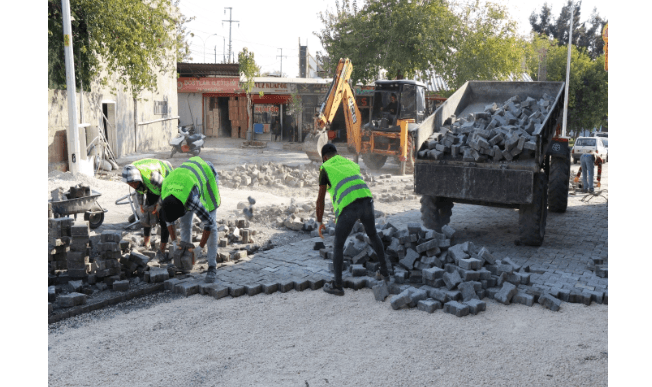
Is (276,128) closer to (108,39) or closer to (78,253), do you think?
(108,39)

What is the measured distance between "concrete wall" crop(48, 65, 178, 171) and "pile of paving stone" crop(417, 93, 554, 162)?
10.2 meters

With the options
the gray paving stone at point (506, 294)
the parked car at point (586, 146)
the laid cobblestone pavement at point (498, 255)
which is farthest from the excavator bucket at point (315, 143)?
the parked car at point (586, 146)

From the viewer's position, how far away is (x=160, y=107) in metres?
24.2

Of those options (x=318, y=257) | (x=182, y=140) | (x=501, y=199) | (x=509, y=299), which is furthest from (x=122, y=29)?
(x=509, y=299)

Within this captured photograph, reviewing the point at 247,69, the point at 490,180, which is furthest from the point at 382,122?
the point at 247,69

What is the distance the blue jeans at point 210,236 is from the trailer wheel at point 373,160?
→ 11.0 m

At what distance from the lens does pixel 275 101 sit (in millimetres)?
31703

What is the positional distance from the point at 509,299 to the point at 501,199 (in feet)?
7.77

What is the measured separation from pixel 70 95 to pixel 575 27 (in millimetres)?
44068

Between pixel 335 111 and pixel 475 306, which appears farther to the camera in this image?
pixel 335 111

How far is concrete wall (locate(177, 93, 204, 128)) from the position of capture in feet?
107

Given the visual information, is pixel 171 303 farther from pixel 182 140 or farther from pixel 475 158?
pixel 182 140

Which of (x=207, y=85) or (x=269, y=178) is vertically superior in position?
(x=207, y=85)

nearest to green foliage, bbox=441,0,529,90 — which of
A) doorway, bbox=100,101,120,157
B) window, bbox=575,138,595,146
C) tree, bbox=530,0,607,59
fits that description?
window, bbox=575,138,595,146
